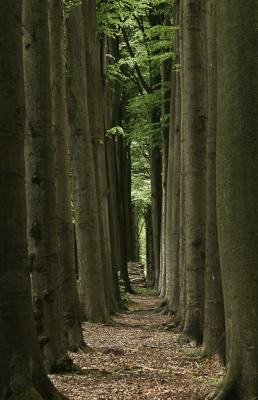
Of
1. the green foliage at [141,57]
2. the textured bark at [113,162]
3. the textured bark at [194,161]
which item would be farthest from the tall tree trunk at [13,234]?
the textured bark at [113,162]

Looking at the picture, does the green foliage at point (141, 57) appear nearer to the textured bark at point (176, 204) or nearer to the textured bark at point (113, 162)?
the textured bark at point (113, 162)

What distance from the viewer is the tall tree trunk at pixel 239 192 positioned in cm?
414

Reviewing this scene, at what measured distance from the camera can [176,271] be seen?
1227 centimetres

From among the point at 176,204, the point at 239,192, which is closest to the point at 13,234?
the point at 239,192

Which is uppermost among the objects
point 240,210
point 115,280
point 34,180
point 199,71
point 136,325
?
point 199,71

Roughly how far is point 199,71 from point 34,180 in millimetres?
4690

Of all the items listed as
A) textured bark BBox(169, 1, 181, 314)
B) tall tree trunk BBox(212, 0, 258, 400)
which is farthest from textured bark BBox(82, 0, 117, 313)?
tall tree trunk BBox(212, 0, 258, 400)

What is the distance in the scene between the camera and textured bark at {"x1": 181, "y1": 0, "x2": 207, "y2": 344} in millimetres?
8117

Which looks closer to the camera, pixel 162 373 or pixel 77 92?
pixel 162 373

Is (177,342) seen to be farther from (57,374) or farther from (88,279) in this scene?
(57,374)

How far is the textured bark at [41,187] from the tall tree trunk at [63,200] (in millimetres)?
1530

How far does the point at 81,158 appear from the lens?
32.3 ft

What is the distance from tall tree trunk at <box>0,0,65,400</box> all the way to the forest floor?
1425mm

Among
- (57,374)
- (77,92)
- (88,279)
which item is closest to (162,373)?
(57,374)
